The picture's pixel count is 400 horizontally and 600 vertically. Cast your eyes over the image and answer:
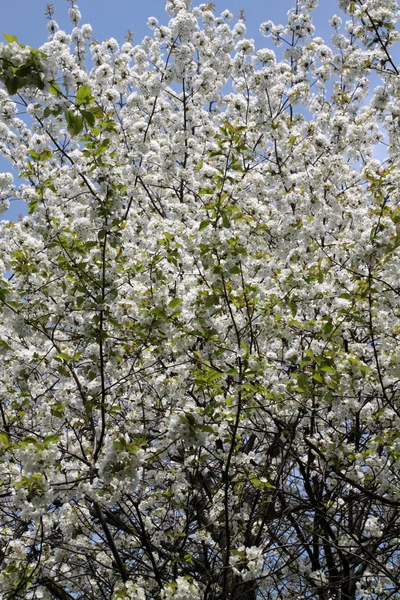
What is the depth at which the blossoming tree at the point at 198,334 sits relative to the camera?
13.1ft

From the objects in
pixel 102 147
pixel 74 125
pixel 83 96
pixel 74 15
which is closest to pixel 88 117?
pixel 74 125

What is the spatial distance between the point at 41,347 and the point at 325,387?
3268mm

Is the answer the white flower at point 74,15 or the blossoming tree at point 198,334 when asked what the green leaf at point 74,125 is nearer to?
the blossoming tree at point 198,334

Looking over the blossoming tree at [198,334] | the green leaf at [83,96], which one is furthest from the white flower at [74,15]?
the green leaf at [83,96]

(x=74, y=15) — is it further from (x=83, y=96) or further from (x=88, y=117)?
(x=88, y=117)

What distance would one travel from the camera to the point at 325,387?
4652 millimetres

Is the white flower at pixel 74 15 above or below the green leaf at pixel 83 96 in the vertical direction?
above

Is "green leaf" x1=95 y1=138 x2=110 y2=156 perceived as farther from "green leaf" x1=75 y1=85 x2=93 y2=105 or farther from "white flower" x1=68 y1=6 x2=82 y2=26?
"white flower" x1=68 y1=6 x2=82 y2=26

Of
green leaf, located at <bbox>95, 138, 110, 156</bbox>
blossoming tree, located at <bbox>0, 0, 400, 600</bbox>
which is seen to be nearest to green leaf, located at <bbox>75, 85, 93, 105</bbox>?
blossoming tree, located at <bbox>0, 0, 400, 600</bbox>

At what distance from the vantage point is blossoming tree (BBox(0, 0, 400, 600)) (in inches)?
157

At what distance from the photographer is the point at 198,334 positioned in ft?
13.1

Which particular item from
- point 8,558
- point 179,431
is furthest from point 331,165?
point 8,558

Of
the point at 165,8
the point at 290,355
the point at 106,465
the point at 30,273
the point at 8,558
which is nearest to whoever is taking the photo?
the point at 106,465

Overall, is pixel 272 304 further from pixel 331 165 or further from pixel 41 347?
pixel 331 165
